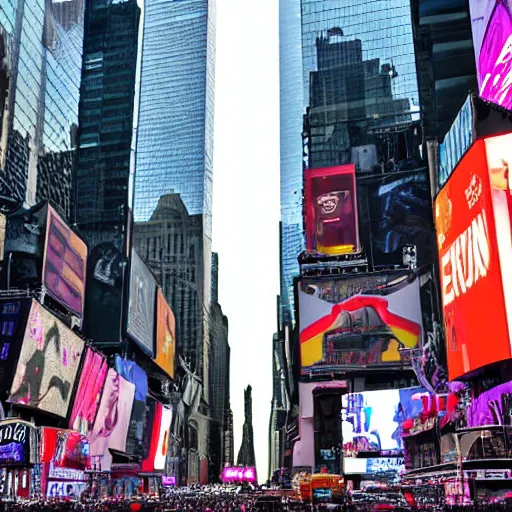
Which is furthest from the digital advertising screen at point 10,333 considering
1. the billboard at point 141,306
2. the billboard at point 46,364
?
the billboard at point 141,306

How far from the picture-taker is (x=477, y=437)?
3098 centimetres

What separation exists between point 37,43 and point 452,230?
220ft

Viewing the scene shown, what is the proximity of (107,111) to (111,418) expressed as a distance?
239ft

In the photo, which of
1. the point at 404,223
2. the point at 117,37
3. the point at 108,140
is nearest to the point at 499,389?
the point at 404,223

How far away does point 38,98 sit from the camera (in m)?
97.1

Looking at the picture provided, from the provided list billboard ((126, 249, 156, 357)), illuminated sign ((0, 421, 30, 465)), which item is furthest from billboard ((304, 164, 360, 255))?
illuminated sign ((0, 421, 30, 465))

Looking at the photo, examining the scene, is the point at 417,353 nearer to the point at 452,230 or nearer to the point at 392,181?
the point at 392,181

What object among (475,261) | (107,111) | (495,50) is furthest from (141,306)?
(475,261)

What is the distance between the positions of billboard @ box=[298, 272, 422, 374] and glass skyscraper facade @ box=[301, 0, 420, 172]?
43449 millimetres

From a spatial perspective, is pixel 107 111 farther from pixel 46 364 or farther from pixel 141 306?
pixel 46 364

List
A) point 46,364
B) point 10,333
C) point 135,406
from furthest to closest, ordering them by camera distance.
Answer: point 135,406
point 46,364
point 10,333

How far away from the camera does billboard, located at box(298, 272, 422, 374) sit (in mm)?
79438

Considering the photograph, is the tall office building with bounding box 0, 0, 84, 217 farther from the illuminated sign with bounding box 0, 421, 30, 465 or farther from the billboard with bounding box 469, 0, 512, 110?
the billboard with bounding box 469, 0, 512, 110

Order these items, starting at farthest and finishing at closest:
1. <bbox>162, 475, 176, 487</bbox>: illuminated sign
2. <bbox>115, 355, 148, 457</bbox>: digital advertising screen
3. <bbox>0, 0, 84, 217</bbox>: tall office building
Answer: <bbox>162, 475, 176, 487</bbox>: illuminated sign
<bbox>115, 355, 148, 457</bbox>: digital advertising screen
<bbox>0, 0, 84, 217</bbox>: tall office building
